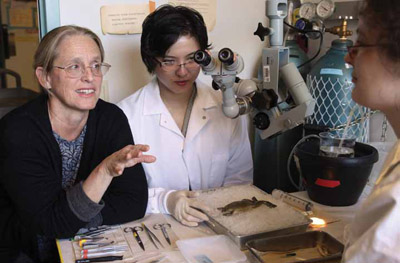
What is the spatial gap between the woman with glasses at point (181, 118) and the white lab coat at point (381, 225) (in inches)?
35.9

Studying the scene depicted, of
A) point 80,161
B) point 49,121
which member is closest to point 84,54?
point 49,121

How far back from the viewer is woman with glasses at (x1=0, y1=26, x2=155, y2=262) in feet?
4.28

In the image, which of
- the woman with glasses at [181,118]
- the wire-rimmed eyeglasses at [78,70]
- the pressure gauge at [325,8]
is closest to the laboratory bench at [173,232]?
the woman with glasses at [181,118]

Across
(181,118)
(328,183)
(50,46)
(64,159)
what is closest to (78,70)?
(50,46)

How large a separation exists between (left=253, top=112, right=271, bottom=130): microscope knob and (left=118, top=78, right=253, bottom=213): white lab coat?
1.18ft

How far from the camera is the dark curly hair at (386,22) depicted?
0.78 m

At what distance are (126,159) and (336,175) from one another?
2.26ft

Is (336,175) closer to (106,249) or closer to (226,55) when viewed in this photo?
(226,55)

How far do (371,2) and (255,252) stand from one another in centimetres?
64

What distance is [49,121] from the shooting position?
4.70 feet

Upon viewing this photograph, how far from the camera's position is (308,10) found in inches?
78.4

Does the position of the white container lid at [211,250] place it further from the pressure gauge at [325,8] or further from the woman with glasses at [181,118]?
the pressure gauge at [325,8]

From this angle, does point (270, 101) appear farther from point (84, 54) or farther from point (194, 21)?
point (84, 54)

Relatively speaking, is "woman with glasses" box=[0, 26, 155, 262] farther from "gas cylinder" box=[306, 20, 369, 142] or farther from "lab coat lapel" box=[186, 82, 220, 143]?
"gas cylinder" box=[306, 20, 369, 142]
